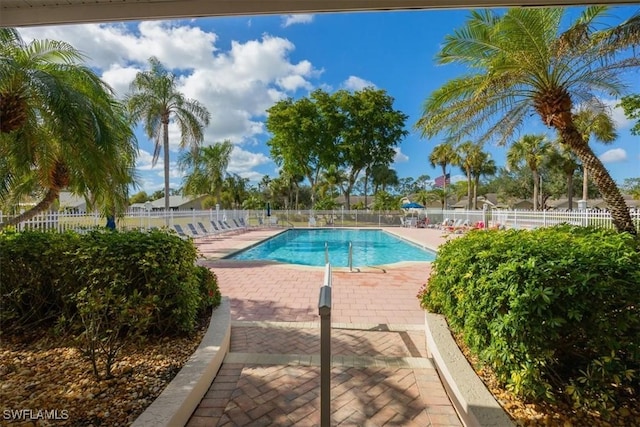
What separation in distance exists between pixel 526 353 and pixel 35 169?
7776 mm

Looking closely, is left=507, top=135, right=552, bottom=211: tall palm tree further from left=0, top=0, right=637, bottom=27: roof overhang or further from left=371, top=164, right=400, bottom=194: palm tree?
left=0, top=0, right=637, bottom=27: roof overhang

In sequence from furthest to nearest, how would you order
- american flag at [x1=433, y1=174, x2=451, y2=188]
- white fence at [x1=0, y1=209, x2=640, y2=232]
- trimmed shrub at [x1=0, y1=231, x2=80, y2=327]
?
american flag at [x1=433, y1=174, x2=451, y2=188], white fence at [x1=0, y1=209, x2=640, y2=232], trimmed shrub at [x1=0, y1=231, x2=80, y2=327]

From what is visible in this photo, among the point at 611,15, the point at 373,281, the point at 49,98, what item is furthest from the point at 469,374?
the point at 611,15

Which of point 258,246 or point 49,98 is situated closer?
Result: point 49,98

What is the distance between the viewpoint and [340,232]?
75.9 ft

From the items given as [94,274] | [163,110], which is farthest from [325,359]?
[163,110]

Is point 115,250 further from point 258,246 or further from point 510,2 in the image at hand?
point 258,246

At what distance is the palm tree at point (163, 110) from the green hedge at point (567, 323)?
50.9 feet

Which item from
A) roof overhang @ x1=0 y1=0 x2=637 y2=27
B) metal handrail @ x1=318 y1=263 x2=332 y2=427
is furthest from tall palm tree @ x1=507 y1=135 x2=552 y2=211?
metal handrail @ x1=318 y1=263 x2=332 y2=427

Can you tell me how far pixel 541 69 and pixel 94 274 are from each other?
807 cm

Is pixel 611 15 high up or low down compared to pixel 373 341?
up

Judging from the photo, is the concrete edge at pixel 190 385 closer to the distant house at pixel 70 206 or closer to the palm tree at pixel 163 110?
the distant house at pixel 70 206

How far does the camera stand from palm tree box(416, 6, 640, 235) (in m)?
5.75

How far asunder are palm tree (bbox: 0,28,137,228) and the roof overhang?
1456 millimetres
